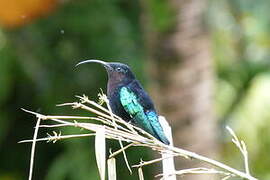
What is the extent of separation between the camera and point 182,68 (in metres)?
4.68

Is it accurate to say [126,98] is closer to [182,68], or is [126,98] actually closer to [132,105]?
[132,105]

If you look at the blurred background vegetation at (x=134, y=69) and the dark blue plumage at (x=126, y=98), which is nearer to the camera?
the dark blue plumage at (x=126, y=98)

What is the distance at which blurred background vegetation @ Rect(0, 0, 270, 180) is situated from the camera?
472 centimetres

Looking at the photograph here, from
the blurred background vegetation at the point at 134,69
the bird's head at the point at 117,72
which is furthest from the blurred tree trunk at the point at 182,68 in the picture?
the bird's head at the point at 117,72

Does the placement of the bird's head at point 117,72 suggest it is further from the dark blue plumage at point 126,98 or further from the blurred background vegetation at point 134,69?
the blurred background vegetation at point 134,69

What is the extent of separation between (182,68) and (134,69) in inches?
41.5

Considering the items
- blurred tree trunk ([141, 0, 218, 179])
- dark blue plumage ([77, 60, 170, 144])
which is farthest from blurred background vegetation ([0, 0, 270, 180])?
dark blue plumage ([77, 60, 170, 144])

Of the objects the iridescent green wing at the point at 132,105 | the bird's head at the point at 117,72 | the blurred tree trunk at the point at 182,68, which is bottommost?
the iridescent green wing at the point at 132,105

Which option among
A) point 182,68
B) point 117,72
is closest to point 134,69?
point 182,68

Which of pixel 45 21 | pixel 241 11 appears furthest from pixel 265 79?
pixel 45 21

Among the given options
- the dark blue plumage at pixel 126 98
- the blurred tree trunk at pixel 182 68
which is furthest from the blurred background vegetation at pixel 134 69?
the dark blue plumage at pixel 126 98

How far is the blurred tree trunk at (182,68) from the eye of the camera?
464cm

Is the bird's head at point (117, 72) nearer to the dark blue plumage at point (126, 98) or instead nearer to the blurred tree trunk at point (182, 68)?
the dark blue plumage at point (126, 98)

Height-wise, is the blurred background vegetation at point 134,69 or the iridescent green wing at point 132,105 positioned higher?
the blurred background vegetation at point 134,69
